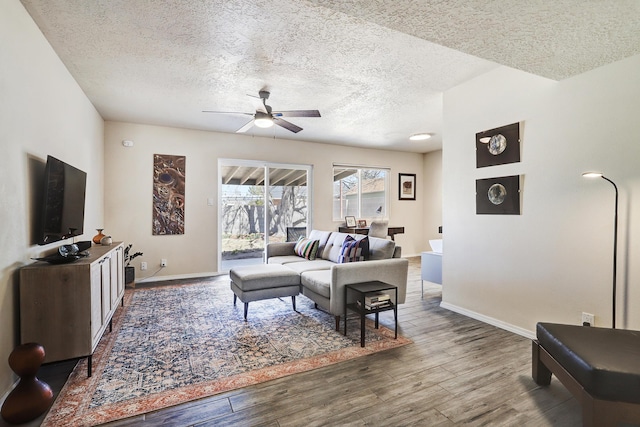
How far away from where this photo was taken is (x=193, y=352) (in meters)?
2.58

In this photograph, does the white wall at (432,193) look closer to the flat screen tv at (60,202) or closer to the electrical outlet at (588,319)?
the electrical outlet at (588,319)

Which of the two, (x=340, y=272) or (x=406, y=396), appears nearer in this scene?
(x=406, y=396)

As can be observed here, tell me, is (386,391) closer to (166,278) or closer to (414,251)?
(166,278)

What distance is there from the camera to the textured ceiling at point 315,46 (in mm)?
1831

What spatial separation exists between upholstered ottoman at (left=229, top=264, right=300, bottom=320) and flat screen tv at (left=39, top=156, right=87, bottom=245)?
5.31ft

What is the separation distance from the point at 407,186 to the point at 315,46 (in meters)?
5.54

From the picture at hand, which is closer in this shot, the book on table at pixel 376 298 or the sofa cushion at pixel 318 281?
the book on table at pixel 376 298

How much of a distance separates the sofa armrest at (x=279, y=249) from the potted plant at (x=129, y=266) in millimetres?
2097

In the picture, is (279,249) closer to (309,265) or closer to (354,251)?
(309,265)

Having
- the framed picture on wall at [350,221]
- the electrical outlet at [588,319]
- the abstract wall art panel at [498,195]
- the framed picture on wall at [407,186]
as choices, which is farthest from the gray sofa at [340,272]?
the framed picture on wall at [407,186]

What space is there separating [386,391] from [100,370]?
211cm

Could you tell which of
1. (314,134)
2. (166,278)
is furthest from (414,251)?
(166,278)

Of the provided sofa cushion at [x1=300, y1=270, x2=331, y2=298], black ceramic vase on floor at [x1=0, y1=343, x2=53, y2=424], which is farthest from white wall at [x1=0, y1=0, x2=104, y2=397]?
Result: sofa cushion at [x1=300, y1=270, x2=331, y2=298]

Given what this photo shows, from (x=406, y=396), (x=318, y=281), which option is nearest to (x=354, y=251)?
(x=318, y=281)
